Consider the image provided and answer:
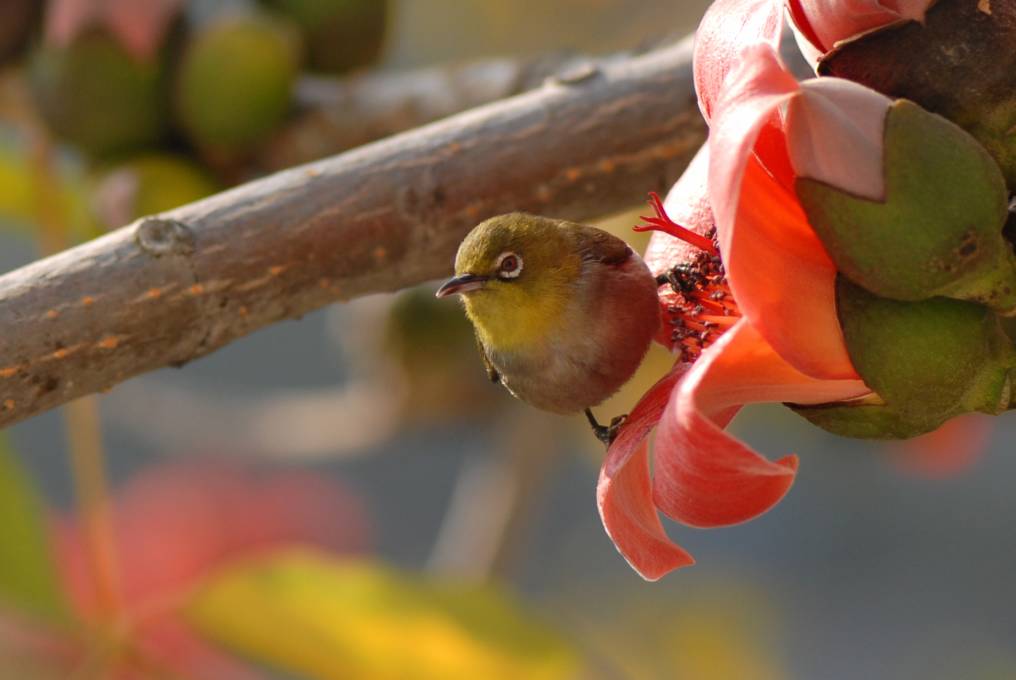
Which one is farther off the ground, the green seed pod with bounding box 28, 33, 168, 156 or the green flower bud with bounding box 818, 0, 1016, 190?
the green flower bud with bounding box 818, 0, 1016, 190

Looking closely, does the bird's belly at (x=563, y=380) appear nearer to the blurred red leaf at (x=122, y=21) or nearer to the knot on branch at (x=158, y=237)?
the knot on branch at (x=158, y=237)

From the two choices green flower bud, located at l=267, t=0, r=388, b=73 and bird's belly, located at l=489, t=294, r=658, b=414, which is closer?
bird's belly, located at l=489, t=294, r=658, b=414

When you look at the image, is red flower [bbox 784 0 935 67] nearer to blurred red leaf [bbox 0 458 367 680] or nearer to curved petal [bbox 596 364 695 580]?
curved petal [bbox 596 364 695 580]

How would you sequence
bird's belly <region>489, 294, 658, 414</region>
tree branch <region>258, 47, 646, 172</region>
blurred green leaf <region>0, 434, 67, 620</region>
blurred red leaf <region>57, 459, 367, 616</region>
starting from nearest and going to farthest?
bird's belly <region>489, 294, 658, 414</region> < tree branch <region>258, 47, 646, 172</region> < blurred green leaf <region>0, 434, 67, 620</region> < blurred red leaf <region>57, 459, 367, 616</region>

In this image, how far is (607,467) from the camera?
1.22 feet

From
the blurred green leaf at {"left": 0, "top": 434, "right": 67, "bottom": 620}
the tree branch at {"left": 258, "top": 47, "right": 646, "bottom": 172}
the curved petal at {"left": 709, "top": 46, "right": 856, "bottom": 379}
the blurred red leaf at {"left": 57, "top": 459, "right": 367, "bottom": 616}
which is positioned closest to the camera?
the curved petal at {"left": 709, "top": 46, "right": 856, "bottom": 379}

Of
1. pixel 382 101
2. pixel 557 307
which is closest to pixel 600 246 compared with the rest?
pixel 557 307

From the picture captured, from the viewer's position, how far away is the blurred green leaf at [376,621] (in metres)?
0.81

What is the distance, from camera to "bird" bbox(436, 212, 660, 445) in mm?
417

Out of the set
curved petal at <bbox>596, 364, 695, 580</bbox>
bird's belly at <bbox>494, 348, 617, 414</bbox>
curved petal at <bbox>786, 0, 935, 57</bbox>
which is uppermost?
curved petal at <bbox>786, 0, 935, 57</bbox>

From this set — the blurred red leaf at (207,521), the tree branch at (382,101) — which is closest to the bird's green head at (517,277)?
the tree branch at (382,101)

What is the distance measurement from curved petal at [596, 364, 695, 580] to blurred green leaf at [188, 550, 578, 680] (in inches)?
17.8

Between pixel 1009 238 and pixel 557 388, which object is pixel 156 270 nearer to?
pixel 557 388

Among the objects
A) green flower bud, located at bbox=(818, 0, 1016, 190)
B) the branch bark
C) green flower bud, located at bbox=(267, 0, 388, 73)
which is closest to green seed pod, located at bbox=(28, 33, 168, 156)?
green flower bud, located at bbox=(267, 0, 388, 73)
